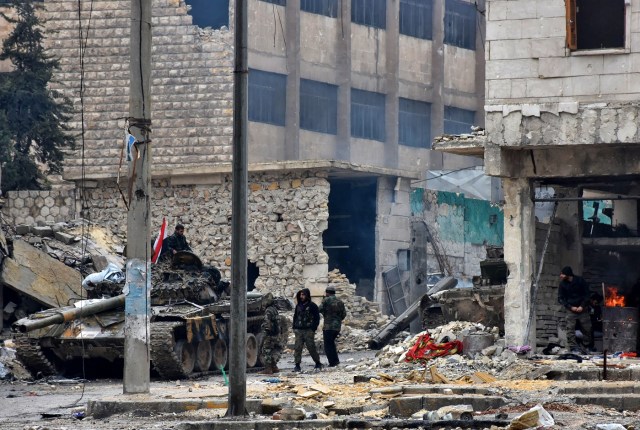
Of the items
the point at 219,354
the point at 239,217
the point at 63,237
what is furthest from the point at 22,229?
the point at 239,217

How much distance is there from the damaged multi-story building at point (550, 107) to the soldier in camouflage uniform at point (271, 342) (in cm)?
373

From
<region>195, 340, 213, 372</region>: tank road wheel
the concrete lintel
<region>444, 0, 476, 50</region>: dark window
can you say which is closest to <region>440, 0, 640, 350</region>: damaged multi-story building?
<region>195, 340, 213, 372</region>: tank road wheel

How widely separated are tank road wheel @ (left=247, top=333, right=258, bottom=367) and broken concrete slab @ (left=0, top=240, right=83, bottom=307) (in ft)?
15.8

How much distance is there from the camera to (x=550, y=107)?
2069cm

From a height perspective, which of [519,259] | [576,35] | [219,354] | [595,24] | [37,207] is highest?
[595,24]

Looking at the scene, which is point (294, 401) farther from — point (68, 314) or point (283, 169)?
point (283, 169)

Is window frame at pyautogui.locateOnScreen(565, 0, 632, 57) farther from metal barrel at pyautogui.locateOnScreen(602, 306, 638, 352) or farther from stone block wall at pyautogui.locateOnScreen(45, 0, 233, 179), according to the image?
stone block wall at pyautogui.locateOnScreen(45, 0, 233, 179)

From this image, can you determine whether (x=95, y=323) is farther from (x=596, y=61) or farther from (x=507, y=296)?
(x=596, y=61)

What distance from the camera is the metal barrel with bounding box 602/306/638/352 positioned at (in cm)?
2130

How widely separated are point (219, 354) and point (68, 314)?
333 centimetres

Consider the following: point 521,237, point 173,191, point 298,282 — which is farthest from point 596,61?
point 173,191

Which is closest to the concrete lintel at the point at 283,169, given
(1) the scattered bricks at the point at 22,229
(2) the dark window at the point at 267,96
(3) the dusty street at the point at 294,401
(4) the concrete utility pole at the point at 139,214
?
(1) the scattered bricks at the point at 22,229

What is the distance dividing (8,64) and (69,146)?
4.45 m

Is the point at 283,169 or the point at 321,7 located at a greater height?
the point at 321,7
